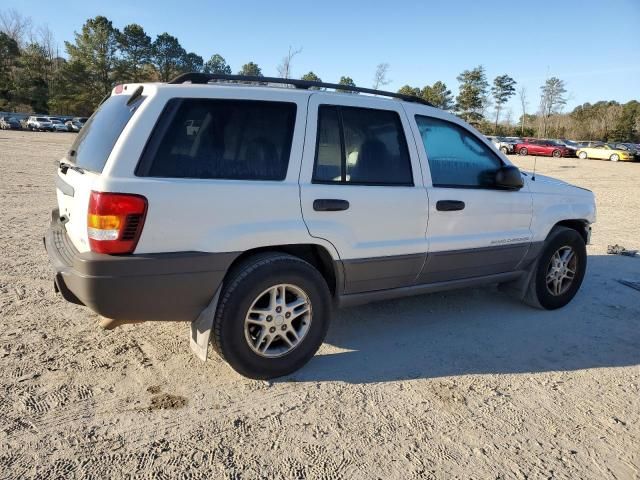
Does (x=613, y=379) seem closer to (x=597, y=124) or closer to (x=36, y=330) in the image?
(x=36, y=330)

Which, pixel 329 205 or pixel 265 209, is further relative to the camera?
pixel 329 205

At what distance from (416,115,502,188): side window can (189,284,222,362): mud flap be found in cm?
195

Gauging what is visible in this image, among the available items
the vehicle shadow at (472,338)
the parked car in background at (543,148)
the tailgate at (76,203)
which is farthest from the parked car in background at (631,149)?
the tailgate at (76,203)

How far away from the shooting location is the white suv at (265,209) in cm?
269

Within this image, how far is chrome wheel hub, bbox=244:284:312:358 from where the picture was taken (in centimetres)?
311

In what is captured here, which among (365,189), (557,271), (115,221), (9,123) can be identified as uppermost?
(9,123)

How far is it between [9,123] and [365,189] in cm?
5711

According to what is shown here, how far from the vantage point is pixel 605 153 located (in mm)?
36812

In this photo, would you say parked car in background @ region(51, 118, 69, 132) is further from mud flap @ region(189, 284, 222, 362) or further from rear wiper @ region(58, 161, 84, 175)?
mud flap @ region(189, 284, 222, 362)

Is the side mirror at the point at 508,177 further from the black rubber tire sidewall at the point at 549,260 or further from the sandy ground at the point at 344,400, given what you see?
the sandy ground at the point at 344,400

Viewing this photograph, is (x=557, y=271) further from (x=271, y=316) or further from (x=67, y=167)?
(x=67, y=167)

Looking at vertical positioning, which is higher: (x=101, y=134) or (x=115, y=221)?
(x=101, y=134)

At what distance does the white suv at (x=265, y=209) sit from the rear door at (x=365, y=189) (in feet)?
0.03

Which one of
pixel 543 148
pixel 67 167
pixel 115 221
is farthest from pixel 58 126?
pixel 115 221
